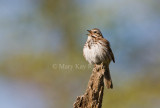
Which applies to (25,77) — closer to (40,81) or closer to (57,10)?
(40,81)

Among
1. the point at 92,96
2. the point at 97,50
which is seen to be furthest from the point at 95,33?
the point at 92,96

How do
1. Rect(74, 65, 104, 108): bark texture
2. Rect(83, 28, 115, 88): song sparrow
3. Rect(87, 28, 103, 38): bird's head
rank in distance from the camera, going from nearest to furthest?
1. Rect(74, 65, 104, 108): bark texture
2. Rect(83, 28, 115, 88): song sparrow
3. Rect(87, 28, 103, 38): bird's head

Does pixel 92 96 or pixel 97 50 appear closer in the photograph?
pixel 92 96

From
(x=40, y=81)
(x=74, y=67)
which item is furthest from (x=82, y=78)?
(x=40, y=81)

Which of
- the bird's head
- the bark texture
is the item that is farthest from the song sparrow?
the bark texture

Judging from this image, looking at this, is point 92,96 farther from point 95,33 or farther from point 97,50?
point 95,33

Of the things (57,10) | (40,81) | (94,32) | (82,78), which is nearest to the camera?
(94,32)

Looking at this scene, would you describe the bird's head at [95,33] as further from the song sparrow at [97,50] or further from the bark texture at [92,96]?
the bark texture at [92,96]

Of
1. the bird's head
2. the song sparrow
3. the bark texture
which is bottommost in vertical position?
the bark texture

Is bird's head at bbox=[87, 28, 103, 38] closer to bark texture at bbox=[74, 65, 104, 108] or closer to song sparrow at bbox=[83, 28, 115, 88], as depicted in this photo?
song sparrow at bbox=[83, 28, 115, 88]
